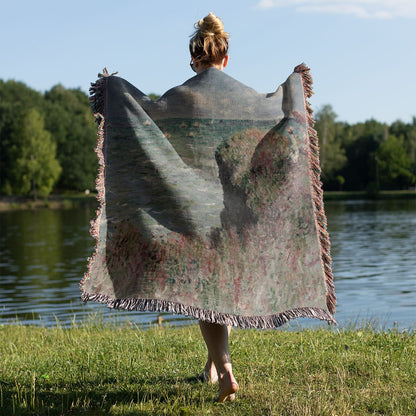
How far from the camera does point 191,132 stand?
3779 millimetres

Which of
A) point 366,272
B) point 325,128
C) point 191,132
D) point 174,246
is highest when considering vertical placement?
point 325,128

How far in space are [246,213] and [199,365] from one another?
1.45 metres

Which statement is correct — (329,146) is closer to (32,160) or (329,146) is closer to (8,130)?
(32,160)

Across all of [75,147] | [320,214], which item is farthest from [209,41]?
[75,147]

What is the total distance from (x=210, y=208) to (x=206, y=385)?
1181mm

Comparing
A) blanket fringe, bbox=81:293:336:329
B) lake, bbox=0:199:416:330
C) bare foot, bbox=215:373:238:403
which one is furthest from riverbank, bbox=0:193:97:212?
bare foot, bbox=215:373:238:403

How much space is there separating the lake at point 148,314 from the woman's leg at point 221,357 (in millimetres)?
3128

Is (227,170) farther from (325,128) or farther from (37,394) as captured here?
(325,128)

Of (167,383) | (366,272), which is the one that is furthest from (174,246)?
(366,272)

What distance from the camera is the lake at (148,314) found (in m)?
11.2

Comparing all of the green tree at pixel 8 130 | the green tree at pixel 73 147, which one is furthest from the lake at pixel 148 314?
the green tree at pixel 73 147

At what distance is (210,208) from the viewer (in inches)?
148

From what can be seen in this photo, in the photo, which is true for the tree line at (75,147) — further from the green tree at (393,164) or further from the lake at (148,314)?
the lake at (148,314)

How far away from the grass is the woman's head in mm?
2018
